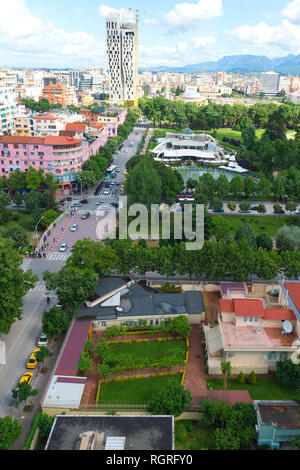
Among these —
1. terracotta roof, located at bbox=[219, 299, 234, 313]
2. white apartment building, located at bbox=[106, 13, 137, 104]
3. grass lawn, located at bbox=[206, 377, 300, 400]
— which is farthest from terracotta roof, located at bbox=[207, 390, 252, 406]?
white apartment building, located at bbox=[106, 13, 137, 104]

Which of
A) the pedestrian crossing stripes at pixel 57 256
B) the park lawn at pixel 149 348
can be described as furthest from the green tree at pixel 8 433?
the pedestrian crossing stripes at pixel 57 256

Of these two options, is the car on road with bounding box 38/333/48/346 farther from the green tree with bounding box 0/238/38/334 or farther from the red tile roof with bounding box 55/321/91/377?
the green tree with bounding box 0/238/38/334

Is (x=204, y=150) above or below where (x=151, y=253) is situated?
above

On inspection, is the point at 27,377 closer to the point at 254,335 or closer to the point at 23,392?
the point at 23,392

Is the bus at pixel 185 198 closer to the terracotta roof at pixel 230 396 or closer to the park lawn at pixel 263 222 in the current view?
the park lawn at pixel 263 222

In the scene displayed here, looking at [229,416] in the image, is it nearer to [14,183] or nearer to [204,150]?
[14,183]
